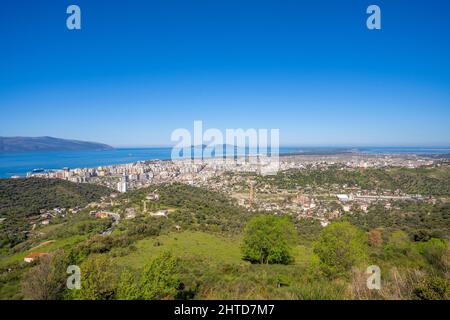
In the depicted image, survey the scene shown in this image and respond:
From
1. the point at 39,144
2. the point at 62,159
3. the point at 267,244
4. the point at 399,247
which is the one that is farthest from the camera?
the point at 39,144

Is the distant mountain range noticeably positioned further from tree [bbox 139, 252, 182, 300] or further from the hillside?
tree [bbox 139, 252, 182, 300]

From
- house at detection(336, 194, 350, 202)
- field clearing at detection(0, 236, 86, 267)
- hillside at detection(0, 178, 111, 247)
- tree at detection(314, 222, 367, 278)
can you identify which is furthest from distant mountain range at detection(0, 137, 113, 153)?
tree at detection(314, 222, 367, 278)

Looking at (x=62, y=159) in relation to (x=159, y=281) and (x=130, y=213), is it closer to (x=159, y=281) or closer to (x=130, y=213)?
(x=130, y=213)

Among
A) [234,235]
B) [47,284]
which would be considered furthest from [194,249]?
[47,284]

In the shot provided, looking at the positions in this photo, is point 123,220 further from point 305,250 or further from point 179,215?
point 305,250
